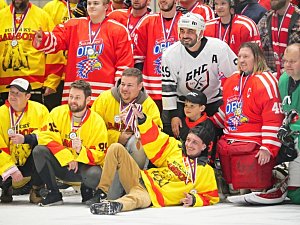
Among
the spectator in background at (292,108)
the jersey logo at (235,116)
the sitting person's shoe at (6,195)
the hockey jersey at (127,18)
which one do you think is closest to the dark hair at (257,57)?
the spectator in background at (292,108)

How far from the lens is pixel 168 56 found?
7660mm

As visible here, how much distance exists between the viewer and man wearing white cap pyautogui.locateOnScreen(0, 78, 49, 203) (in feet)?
24.1

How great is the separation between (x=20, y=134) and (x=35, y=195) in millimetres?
460

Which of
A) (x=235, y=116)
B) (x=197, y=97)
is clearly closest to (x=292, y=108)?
(x=235, y=116)

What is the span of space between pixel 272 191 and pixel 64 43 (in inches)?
84.5

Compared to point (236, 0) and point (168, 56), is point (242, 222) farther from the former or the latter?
point (236, 0)

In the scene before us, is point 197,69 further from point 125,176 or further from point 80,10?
point 80,10

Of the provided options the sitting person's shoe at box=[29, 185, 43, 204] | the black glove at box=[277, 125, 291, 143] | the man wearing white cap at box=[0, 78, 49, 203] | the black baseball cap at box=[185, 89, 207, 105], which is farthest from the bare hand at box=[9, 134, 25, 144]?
the black glove at box=[277, 125, 291, 143]

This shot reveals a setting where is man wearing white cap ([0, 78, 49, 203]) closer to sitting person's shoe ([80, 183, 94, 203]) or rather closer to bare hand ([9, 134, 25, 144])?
bare hand ([9, 134, 25, 144])

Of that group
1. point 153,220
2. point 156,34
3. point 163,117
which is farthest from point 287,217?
point 156,34

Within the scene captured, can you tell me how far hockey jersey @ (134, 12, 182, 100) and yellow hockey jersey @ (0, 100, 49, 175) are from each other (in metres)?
1.00

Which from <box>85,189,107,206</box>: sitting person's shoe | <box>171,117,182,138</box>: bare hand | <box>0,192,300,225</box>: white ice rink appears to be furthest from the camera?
<box>171,117,182,138</box>: bare hand

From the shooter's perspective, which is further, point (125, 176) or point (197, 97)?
point (197, 97)

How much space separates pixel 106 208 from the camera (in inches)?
259
